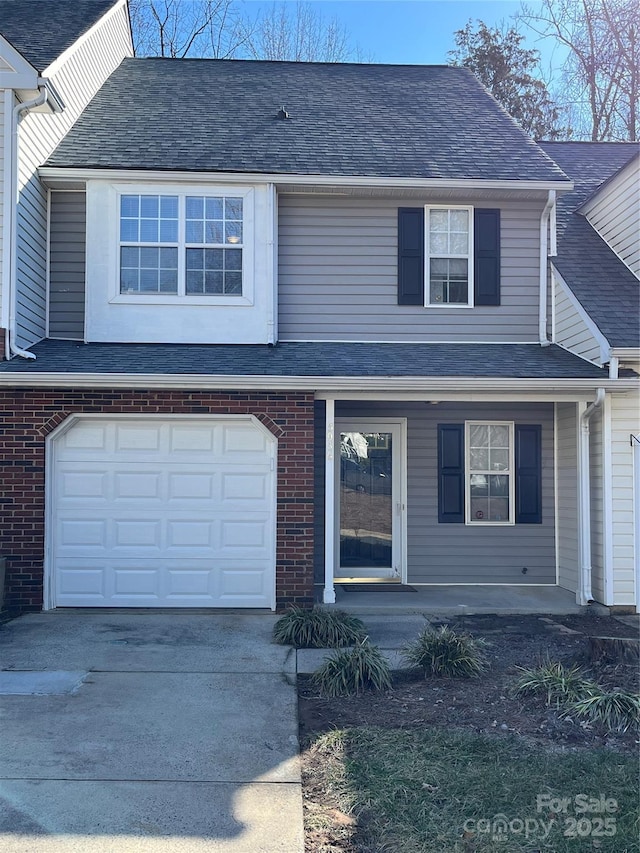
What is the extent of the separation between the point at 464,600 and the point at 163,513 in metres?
3.85

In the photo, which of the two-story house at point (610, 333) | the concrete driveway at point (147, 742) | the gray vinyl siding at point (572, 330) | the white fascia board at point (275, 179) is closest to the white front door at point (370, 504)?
the gray vinyl siding at point (572, 330)

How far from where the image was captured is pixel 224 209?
31.1ft

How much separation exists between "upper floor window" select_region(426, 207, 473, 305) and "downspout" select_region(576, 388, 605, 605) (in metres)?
2.39

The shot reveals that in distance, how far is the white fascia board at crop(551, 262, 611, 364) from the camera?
848 centimetres

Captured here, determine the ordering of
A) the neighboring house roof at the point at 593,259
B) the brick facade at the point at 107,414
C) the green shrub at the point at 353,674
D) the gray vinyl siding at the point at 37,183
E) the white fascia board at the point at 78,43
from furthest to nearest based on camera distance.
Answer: the white fascia board at the point at 78,43 < the neighboring house roof at the point at 593,259 < the gray vinyl siding at the point at 37,183 < the brick facade at the point at 107,414 < the green shrub at the point at 353,674

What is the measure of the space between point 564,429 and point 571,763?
6.05 m

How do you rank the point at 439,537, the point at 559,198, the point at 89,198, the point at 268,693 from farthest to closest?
the point at 559,198
the point at 439,537
the point at 89,198
the point at 268,693

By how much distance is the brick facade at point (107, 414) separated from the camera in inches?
318

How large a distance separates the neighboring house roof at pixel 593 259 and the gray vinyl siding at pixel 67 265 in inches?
252

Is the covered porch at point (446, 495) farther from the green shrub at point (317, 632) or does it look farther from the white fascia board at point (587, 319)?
the green shrub at point (317, 632)

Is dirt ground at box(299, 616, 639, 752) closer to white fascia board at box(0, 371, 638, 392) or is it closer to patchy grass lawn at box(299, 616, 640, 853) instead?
patchy grass lawn at box(299, 616, 640, 853)

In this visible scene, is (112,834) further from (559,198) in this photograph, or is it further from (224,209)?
(559,198)

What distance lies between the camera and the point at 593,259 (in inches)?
404

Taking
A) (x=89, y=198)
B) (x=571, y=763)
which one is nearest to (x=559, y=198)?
(x=89, y=198)
